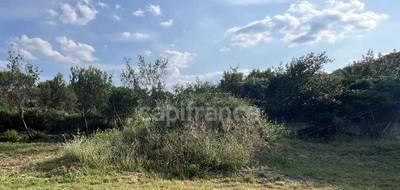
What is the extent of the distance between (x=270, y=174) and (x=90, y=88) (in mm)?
10550

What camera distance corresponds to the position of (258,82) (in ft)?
60.3

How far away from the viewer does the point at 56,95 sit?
744 inches

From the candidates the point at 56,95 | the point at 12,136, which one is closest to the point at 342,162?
the point at 12,136

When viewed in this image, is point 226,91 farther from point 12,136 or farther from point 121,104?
point 12,136

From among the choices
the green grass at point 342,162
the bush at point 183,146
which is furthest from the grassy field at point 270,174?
the bush at point 183,146

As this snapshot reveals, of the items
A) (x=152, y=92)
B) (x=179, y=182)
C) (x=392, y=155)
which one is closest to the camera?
(x=179, y=182)

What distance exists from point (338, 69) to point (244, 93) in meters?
5.12

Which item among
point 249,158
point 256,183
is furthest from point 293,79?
point 256,183

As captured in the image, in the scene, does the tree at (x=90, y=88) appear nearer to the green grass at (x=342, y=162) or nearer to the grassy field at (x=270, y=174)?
the grassy field at (x=270, y=174)

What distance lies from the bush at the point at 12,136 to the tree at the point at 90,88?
2.40m

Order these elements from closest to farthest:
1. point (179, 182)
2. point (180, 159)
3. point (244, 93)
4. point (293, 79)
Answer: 1. point (179, 182)
2. point (180, 159)
3. point (293, 79)
4. point (244, 93)

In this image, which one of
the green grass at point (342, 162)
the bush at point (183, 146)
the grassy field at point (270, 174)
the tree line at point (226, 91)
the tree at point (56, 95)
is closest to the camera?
the grassy field at point (270, 174)

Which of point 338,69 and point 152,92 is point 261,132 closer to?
point 152,92

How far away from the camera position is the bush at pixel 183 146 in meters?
9.08
